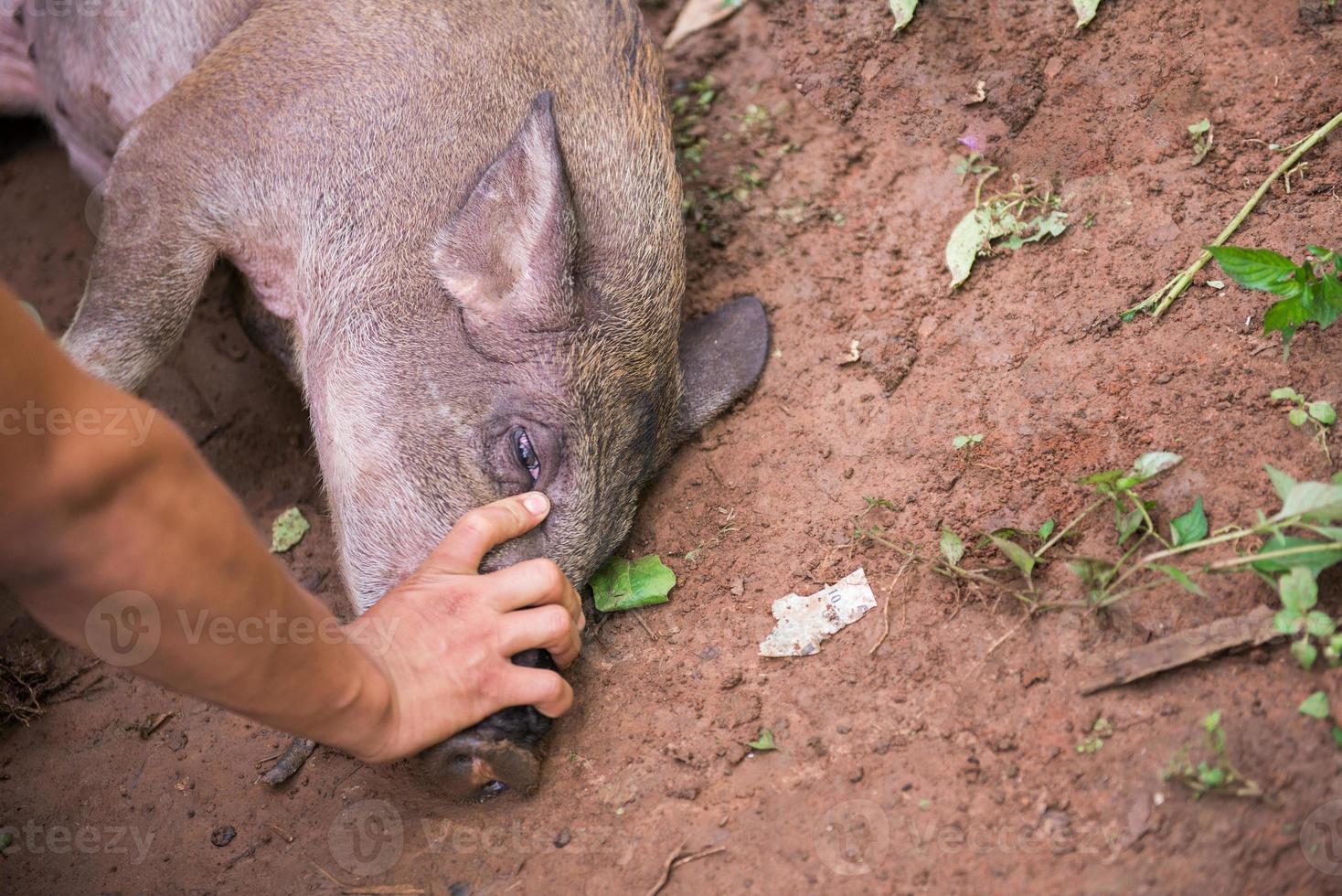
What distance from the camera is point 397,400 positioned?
3.41m

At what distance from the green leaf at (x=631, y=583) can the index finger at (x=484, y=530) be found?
15.0 inches

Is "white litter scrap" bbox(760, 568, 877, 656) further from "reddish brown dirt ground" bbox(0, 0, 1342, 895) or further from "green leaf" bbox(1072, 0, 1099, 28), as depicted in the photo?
"green leaf" bbox(1072, 0, 1099, 28)

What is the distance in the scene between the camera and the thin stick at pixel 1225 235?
3.30 m

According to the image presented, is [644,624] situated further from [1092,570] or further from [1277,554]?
[1277,554]

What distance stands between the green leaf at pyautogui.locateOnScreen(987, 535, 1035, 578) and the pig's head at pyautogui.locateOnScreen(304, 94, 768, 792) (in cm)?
119

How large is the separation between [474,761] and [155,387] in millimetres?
2759

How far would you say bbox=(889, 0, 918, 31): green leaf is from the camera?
4.21 metres

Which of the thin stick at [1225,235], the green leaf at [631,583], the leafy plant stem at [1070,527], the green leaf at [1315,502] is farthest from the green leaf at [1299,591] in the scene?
the green leaf at [631,583]

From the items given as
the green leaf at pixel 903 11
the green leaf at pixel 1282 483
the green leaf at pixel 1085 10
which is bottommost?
the green leaf at pixel 1282 483

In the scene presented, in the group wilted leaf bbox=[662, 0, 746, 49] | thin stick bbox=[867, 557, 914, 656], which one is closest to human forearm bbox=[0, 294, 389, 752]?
thin stick bbox=[867, 557, 914, 656]

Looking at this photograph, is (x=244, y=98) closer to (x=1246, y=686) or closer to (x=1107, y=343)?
(x=1107, y=343)

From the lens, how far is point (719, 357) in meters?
3.87

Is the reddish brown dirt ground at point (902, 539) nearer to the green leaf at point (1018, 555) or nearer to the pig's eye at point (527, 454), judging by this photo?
the green leaf at point (1018, 555)

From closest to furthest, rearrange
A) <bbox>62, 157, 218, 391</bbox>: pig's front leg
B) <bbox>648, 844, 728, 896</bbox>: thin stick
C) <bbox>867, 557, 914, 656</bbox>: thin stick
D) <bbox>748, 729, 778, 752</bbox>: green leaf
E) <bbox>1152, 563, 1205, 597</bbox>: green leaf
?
<bbox>1152, 563, 1205, 597</bbox>: green leaf, <bbox>648, 844, 728, 896</bbox>: thin stick, <bbox>748, 729, 778, 752</bbox>: green leaf, <bbox>867, 557, 914, 656</bbox>: thin stick, <bbox>62, 157, 218, 391</bbox>: pig's front leg
